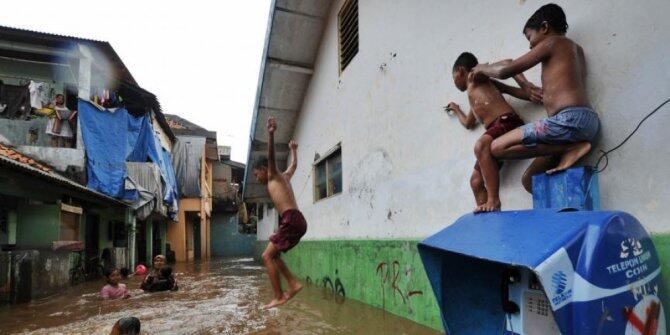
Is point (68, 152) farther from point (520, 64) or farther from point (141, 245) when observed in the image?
point (520, 64)

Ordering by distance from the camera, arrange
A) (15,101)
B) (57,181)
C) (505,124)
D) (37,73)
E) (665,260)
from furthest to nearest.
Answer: (37,73), (15,101), (57,181), (505,124), (665,260)

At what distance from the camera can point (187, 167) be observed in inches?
Answer: 985

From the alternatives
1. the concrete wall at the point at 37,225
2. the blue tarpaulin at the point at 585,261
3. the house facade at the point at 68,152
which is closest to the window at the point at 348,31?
the blue tarpaulin at the point at 585,261

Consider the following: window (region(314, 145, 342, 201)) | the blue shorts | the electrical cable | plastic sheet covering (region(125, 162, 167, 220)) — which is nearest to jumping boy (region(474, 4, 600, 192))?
the blue shorts

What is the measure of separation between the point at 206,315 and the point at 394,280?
3.39m

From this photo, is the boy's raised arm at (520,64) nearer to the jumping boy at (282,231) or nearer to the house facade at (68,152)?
the jumping boy at (282,231)

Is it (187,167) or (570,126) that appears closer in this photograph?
(570,126)

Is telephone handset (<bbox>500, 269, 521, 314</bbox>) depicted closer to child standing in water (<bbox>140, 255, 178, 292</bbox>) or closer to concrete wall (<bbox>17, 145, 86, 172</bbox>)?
child standing in water (<bbox>140, 255, 178, 292</bbox>)

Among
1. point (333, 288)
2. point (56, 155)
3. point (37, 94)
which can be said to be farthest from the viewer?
point (37, 94)

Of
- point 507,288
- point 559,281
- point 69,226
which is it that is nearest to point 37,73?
point 69,226

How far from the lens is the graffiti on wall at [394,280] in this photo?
5.07 meters

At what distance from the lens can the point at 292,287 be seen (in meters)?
4.63

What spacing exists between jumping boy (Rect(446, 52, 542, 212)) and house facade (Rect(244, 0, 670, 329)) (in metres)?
0.18

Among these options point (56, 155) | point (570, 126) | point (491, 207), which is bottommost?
point (491, 207)
